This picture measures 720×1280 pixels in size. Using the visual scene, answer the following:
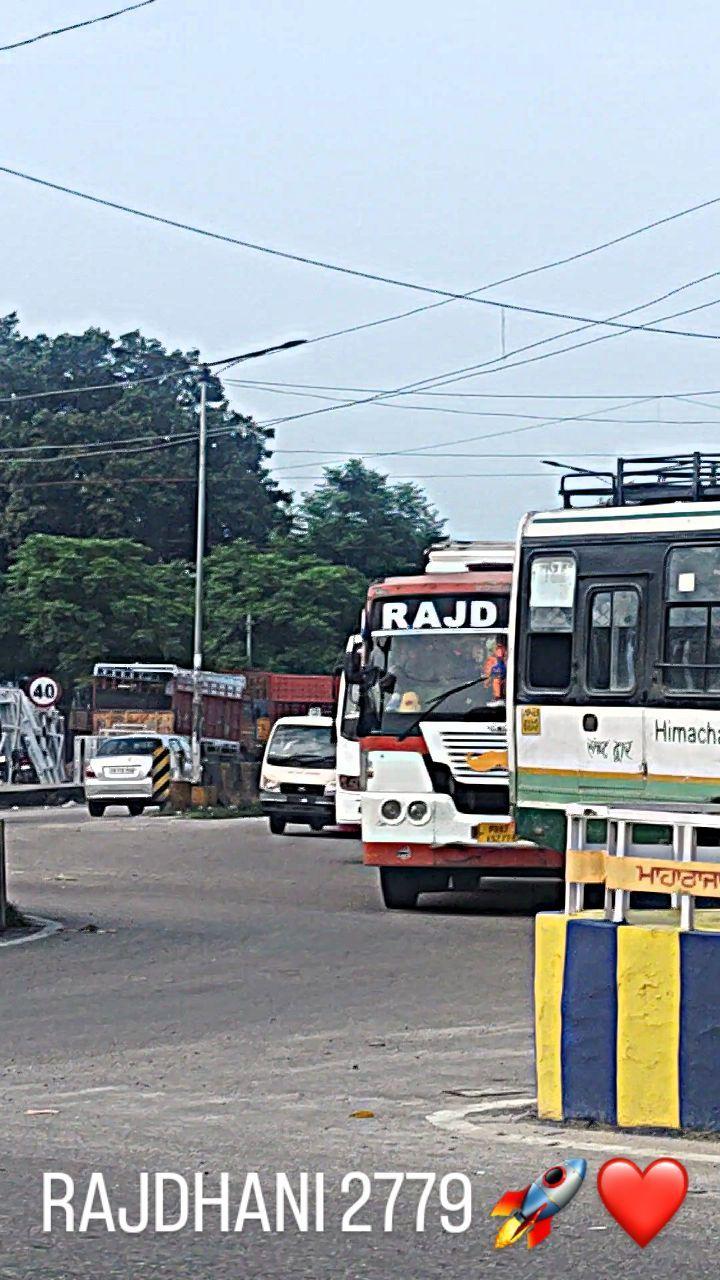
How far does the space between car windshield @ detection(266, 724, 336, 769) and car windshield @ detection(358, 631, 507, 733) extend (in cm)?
1479

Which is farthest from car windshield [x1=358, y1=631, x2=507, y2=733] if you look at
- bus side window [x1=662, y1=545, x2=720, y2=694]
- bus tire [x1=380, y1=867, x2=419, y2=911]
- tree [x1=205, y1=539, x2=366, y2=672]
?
tree [x1=205, y1=539, x2=366, y2=672]

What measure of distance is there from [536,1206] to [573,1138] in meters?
1.49

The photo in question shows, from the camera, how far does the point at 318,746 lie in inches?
1332

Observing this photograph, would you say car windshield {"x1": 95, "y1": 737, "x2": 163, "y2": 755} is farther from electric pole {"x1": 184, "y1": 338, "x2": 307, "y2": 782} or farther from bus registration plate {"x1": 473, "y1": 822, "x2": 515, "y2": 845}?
bus registration plate {"x1": 473, "y1": 822, "x2": 515, "y2": 845}

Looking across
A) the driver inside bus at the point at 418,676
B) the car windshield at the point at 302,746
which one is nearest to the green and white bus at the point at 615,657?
the driver inside bus at the point at 418,676

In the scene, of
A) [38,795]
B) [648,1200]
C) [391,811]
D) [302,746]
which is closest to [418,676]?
[391,811]

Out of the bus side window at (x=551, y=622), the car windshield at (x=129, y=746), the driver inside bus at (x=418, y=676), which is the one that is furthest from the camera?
the car windshield at (x=129, y=746)

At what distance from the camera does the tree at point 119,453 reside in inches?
3142

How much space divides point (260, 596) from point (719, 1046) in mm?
66025

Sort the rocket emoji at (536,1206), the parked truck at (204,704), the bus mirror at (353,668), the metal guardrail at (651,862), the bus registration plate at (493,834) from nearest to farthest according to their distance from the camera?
the rocket emoji at (536,1206), the metal guardrail at (651,862), the bus registration plate at (493,834), the bus mirror at (353,668), the parked truck at (204,704)

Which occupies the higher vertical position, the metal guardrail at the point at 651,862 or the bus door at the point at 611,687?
the bus door at the point at 611,687

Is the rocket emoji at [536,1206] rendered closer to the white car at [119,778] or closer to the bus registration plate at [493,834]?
the bus registration plate at [493,834]

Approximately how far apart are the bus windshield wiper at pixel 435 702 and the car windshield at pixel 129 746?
22.8 m

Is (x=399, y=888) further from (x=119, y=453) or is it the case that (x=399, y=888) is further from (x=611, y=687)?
(x=119, y=453)
